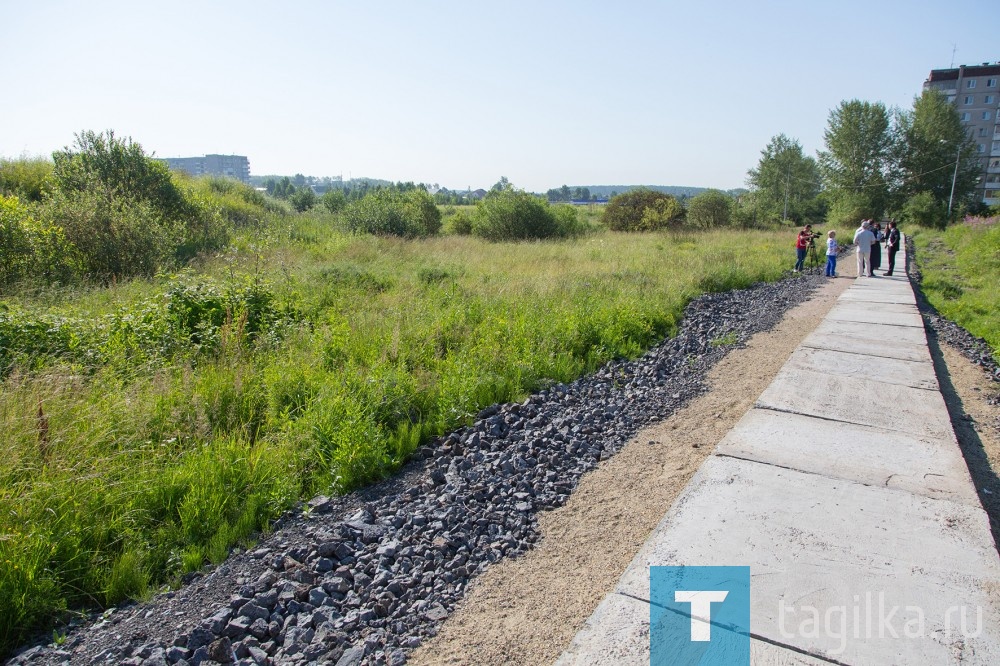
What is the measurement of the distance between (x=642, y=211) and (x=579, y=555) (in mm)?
38255

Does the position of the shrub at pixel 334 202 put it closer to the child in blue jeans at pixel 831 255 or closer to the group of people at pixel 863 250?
the group of people at pixel 863 250

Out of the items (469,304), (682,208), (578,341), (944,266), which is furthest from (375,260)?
(682,208)

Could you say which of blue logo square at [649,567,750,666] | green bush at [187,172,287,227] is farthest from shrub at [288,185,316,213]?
blue logo square at [649,567,750,666]

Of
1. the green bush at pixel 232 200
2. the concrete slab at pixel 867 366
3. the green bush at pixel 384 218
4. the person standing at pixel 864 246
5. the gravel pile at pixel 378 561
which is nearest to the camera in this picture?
the gravel pile at pixel 378 561

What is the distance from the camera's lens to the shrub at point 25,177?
18844 millimetres

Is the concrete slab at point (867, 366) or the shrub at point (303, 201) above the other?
the shrub at point (303, 201)

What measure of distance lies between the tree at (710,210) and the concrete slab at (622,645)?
132 ft

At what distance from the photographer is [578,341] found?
795cm

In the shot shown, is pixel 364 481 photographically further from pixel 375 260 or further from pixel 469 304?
pixel 375 260

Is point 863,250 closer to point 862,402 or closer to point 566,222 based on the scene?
point 862,402

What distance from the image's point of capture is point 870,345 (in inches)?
293

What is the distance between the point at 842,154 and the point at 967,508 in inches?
2633

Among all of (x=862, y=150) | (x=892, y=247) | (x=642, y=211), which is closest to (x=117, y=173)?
(x=892, y=247)

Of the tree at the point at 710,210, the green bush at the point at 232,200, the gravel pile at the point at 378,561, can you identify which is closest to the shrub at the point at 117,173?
the green bush at the point at 232,200
